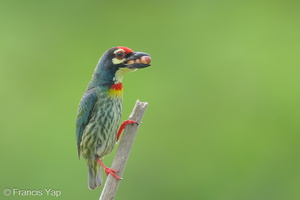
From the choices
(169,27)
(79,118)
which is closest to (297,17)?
(169,27)

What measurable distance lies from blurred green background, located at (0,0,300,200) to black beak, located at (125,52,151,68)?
2.73m

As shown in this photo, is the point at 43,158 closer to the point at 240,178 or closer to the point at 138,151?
the point at 138,151

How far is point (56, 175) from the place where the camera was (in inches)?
275

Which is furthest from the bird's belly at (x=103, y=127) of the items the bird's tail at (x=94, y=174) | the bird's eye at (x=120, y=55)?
the bird's eye at (x=120, y=55)

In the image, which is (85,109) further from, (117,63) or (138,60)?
(138,60)

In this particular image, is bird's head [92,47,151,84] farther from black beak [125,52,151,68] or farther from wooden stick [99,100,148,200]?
wooden stick [99,100,148,200]

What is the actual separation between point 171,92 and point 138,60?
4007 millimetres

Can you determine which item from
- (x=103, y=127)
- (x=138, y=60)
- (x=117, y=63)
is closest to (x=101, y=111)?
(x=103, y=127)

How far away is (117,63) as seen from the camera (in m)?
4.38

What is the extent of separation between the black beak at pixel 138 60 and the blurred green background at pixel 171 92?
8.95ft

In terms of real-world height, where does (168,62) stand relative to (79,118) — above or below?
above

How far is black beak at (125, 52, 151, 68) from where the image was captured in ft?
13.9

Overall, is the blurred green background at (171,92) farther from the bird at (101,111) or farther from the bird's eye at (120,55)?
the bird's eye at (120,55)

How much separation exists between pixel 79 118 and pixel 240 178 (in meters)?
3.23
